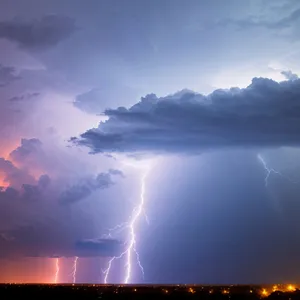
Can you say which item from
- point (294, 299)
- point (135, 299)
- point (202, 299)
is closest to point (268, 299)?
point (294, 299)

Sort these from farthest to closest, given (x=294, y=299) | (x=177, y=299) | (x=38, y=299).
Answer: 1. (x=177, y=299)
2. (x=38, y=299)
3. (x=294, y=299)

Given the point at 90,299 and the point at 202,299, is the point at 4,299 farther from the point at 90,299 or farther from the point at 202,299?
the point at 202,299

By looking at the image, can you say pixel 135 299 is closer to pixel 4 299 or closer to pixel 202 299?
pixel 202 299

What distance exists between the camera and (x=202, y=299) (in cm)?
9169

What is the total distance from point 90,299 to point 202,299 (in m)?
20.9

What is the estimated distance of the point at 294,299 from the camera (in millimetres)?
79312

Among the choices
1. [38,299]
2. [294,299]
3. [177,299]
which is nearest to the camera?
[294,299]

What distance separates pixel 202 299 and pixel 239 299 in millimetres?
7951

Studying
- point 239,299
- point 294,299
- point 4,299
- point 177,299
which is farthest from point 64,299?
point 294,299

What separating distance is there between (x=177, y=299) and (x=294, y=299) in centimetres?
2215

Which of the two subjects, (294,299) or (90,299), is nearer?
(294,299)

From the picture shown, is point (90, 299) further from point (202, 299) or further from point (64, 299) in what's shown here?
point (202, 299)

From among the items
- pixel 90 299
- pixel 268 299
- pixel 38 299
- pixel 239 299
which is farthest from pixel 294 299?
pixel 38 299

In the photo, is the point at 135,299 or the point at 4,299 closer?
the point at 4,299
